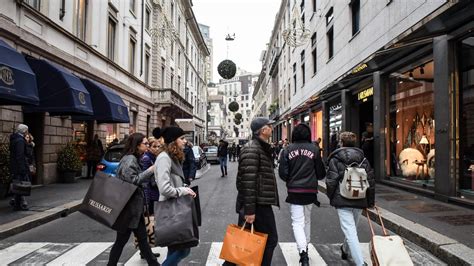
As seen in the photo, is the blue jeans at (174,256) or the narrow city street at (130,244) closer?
the blue jeans at (174,256)

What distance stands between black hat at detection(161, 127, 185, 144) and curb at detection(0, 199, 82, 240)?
4067 millimetres

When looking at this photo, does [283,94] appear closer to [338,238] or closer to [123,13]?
[123,13]

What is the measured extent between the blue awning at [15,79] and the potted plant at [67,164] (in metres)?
4.01

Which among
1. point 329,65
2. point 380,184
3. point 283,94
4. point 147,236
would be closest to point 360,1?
point 329,65

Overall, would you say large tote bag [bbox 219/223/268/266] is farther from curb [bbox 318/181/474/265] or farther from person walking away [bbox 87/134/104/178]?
person walking away [bbox 87/134/104/178]

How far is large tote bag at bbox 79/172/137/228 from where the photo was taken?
3945mm

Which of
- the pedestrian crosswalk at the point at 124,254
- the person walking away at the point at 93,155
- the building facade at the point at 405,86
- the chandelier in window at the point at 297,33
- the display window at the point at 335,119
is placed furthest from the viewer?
the display window at the point at 335,119

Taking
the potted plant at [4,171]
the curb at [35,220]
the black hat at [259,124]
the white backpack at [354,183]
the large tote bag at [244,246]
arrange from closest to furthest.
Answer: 1. the large tote bag at [244,246]
2. the black hat at [259,124]
3. the white backpack at [354,183]
4. the curb at [35,220]
5. the potted plant at [4,171]

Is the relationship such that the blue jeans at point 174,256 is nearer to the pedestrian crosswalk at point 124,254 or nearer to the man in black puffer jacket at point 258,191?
the man in black puffer jacket at point 258,191

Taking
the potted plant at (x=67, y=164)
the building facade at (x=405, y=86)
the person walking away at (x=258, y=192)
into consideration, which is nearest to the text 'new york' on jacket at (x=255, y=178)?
the person walking away at (x=258, y=192)

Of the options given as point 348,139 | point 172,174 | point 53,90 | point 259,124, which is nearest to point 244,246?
point 172,174

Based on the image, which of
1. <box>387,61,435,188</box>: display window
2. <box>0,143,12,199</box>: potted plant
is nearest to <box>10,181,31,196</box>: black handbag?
<box>0,143,12,199</box>: potted plant

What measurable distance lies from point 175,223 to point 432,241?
3.80 m

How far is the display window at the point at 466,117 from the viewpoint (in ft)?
27.6
